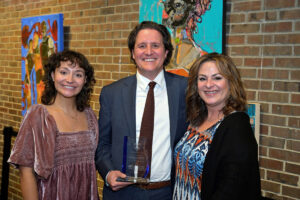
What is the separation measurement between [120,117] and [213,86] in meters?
0.65

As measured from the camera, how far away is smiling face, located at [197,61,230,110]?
5.52 feet

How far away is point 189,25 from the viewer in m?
2.52

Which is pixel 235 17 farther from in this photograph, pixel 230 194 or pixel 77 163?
pixel 77 163

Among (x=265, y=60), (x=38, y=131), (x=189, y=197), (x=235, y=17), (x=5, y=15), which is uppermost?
(x=5, y=15)

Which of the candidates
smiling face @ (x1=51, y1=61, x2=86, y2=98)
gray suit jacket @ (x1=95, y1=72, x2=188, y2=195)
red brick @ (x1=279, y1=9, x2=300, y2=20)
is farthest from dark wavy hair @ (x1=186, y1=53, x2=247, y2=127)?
smiling face @ (x1=51, y1=61, x2=86, y2=98)

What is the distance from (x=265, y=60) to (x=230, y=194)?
1.08 metres

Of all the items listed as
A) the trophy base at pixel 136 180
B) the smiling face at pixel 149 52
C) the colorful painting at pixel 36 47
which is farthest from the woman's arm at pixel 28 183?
the colorful painting at pixel 36 47

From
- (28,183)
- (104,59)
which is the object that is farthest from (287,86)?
(104,59)

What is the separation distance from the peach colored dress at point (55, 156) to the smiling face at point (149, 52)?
55 cm

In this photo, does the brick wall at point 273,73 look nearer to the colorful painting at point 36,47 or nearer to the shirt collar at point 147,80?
the shirt collar at point 147,80

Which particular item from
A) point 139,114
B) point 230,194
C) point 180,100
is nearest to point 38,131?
point 139,114

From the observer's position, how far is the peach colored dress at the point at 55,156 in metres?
1.85

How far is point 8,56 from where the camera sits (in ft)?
15.0

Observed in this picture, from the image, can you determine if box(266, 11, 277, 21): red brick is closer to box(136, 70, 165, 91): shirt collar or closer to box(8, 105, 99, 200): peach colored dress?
box(136, 70, 165, 91): shirt collar
